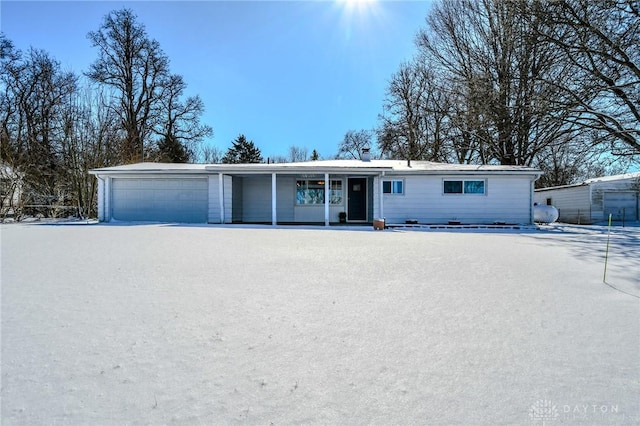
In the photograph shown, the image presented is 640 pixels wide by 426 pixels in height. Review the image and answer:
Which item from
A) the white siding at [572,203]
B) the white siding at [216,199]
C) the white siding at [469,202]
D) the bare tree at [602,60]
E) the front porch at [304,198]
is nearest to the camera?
the bare tree at [602,60]

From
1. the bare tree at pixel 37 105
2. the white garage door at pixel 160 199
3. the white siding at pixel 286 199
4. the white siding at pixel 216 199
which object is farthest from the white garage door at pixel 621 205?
the bare tree at pixel 37 105

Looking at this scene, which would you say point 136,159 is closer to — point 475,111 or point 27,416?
point 475,111

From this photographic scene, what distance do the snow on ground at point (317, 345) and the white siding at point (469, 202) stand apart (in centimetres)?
938

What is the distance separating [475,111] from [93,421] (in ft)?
57.0

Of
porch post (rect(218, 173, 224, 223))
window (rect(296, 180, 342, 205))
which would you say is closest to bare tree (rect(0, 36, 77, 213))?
porch post (rect(218, 173, 224, 223))

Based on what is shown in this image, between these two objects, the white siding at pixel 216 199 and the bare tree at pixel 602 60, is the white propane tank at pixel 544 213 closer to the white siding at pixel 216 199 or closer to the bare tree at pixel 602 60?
the bare tree at pixel 602 60

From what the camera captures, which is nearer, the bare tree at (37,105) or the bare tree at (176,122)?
the bare tree at (37,105)

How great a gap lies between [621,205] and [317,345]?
22.8 m

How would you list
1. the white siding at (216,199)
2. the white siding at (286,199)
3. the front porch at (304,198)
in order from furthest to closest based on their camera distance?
the white siding at (286,199), the front porch at (304,198), the white siding at (216,199)

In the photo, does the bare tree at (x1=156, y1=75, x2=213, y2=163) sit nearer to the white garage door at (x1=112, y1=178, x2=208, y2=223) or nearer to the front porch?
the white garage door at (x1=112, y1=178, x2=208, y2=223)

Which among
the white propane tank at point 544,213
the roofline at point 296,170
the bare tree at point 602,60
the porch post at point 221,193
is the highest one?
the bare tree at point 602,60

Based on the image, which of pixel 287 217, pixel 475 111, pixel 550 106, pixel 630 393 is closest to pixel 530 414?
pixel 630 393

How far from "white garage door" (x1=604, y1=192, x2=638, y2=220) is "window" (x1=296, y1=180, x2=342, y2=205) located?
14.5 meters

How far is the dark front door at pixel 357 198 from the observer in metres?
15.4
